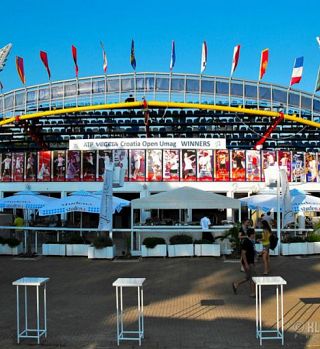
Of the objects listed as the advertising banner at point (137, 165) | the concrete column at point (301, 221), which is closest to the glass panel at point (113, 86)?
the advertising banner at point (137, 165)

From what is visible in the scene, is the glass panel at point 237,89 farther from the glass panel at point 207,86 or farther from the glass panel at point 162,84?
the glass panel at point 162,84

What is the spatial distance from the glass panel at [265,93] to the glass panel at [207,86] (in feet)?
16.2

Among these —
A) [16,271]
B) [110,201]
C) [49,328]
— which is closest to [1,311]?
[49,328]

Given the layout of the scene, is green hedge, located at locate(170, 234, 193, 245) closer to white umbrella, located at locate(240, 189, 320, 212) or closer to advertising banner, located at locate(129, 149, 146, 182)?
white umbrella, located at locate(240, 189, 320, 212)

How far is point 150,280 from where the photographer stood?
514 inches

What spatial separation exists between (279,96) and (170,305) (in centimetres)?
4218

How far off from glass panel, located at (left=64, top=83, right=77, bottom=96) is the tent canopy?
32.5 metres

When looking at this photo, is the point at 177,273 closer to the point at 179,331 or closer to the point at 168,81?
the point at 179,331

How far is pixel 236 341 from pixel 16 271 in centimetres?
922

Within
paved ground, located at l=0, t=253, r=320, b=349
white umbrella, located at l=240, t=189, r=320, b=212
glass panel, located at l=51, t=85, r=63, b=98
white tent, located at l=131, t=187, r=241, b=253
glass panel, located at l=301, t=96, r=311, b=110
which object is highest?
glass panel, located at l=51, t=85, r=63, b=98

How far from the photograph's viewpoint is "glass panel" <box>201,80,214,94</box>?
47.9m

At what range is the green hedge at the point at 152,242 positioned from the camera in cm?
1772

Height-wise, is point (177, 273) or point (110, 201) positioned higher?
point (110, 201)

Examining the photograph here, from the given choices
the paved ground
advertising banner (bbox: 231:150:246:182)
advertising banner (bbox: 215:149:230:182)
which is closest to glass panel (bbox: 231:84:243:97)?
advertising banner (bbox: 231:150:246:182)
